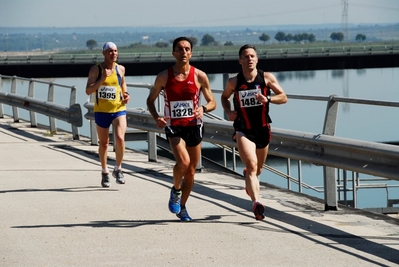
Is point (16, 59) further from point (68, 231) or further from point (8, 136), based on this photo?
point (68, 231)

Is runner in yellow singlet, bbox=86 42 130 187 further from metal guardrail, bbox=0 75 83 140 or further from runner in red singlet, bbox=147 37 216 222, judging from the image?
metal guardrail, bbox=0 75 83 140

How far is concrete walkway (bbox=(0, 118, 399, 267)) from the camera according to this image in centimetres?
790

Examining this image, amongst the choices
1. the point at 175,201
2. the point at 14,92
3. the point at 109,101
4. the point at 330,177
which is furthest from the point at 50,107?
the point at 175,201

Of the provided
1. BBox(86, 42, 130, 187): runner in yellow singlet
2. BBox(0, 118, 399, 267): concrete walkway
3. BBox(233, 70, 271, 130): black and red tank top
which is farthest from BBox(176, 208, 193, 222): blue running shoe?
BBox(86, 42, 130, 187): runner in yellow singlet

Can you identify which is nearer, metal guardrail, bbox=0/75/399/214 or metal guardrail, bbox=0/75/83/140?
metal guardrail, bbox=0/75/399/214

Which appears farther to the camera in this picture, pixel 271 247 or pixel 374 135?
pixel 374 135

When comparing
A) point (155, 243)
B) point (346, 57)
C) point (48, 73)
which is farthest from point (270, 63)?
point (155, 243)

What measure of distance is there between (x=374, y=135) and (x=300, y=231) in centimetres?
7240

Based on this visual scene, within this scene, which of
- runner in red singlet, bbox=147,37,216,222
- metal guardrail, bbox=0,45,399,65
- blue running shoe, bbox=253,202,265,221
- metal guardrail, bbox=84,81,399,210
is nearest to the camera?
metal guardrail, bbox=84,81,399,210

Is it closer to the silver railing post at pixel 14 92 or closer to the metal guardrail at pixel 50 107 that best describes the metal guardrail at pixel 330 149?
the metal guardrail at pixel 50 107

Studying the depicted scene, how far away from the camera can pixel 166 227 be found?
30.8 ft

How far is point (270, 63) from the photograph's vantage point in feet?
333

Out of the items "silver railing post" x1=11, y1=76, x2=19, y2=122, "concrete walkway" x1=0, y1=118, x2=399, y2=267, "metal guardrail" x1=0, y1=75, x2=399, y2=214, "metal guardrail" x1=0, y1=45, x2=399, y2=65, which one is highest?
"metal guardrail" x1=0, y1=75, x2=399, y2=214

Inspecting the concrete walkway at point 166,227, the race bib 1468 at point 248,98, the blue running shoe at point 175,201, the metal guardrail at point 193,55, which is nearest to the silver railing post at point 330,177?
the concrete walkway at point 166,227
